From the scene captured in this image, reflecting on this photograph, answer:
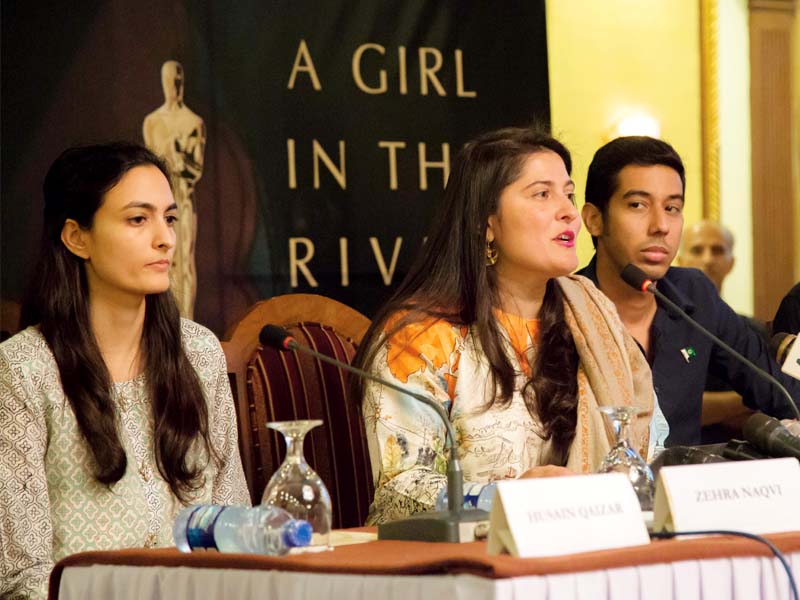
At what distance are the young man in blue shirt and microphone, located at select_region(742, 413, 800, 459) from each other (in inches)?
46.3

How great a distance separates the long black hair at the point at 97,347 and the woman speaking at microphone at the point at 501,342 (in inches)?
15.4

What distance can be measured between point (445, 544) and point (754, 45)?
5483 mm

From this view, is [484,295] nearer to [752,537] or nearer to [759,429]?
[759,429]

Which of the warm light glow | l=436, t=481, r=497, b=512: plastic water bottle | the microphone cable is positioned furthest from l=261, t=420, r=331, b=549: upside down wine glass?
the warm light glow

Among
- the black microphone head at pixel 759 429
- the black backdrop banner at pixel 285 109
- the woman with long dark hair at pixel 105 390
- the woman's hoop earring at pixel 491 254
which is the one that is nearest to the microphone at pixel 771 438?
the black microphone head at pixel 759 429

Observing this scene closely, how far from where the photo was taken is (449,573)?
5.01ft

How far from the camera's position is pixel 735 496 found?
180 centimetres

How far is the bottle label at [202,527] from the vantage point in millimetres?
1830

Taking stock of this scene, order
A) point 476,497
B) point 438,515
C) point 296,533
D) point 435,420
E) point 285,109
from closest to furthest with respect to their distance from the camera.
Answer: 1. point 296,533
2. point 438,515
3. point 476,497
4. point 435,420
5. point 285,109

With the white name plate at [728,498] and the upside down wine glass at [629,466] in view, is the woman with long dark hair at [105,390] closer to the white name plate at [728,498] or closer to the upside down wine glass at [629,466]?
the upside down wine glass at [629,466]

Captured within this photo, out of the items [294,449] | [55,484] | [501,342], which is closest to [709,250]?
[501,342]

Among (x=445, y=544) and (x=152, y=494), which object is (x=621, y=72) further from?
(x=445, y=544)

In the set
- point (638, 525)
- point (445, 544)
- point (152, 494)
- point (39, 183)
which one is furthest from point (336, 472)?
point (39, 183)

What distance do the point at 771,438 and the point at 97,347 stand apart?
133 centimetres
